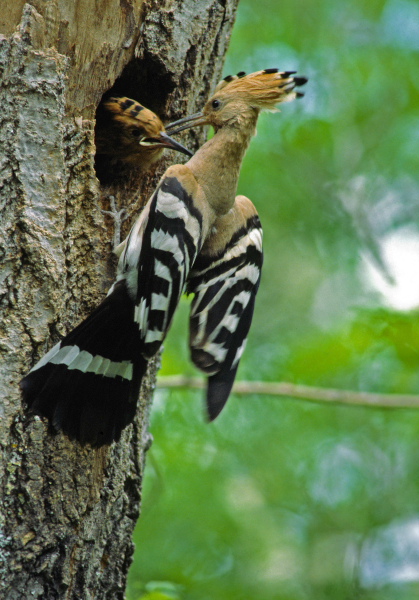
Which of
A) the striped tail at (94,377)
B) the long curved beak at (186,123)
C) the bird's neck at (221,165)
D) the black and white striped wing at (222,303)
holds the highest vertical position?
the long curved beak at (186,123)

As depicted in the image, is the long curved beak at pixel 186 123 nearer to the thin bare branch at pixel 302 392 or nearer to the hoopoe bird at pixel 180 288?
the hoopoe bird at pixel 180 288

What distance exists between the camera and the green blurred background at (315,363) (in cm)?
482

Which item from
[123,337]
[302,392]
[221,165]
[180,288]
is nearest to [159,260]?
[180,288]

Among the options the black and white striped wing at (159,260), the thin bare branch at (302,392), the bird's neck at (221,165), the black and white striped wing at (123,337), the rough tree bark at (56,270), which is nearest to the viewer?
the rough tree bark at (56,270)

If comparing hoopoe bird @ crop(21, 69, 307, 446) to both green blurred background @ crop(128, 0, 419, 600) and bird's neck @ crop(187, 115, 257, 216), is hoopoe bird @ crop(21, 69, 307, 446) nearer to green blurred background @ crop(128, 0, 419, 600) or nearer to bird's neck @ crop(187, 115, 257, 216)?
bird's neck @ crop(187, 115, 257, 216)

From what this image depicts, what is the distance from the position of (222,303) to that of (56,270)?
0.87m

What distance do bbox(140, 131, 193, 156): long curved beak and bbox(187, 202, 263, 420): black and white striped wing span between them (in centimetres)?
43

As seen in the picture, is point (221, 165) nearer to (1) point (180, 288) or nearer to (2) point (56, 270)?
(1) point (180, 288)

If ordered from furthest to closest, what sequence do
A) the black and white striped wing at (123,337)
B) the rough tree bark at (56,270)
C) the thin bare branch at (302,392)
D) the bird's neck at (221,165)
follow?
1. the thin bare branch at (302,392)
2. the bird's neck at (221,165)
3. the black and white striped wing at (123,337)
4. the rough tree bark at (56,270)

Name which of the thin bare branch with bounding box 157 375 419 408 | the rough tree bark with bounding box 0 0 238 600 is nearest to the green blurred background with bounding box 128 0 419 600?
the thin bare branch with bounding box 157 375 419 408

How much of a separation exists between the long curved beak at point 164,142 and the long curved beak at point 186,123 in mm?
43

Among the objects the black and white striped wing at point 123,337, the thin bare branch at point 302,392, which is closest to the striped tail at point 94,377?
Answer: the black and white striped wing at point 123,337

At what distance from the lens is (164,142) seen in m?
3.29

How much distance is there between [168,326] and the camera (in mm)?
2578
